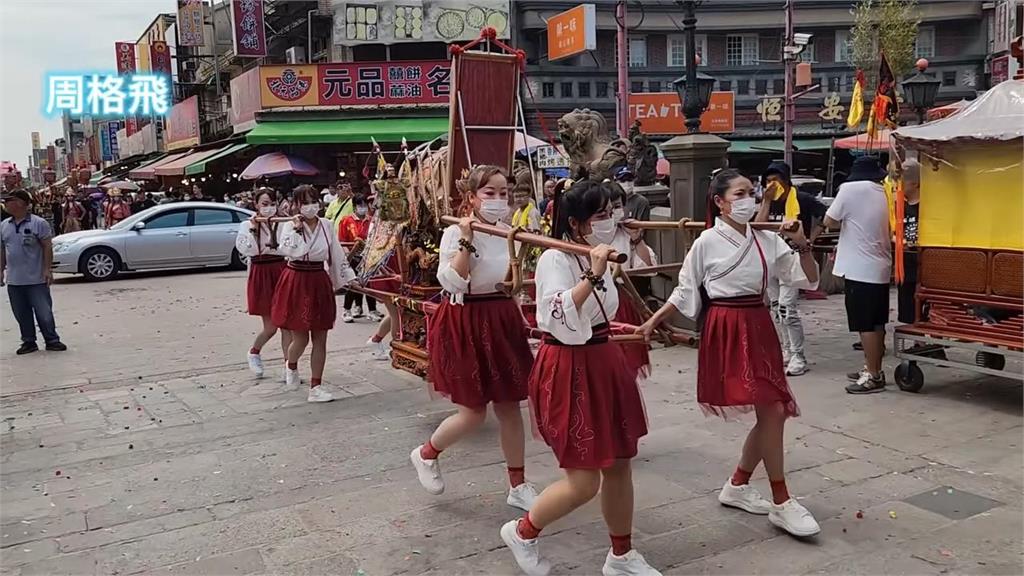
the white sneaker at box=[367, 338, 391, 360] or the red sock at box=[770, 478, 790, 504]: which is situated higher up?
the red sock at box=[770, 478, 790, 504]

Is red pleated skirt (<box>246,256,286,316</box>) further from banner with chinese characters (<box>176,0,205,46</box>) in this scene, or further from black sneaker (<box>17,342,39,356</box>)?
banner with chinese characters (<box>176,0,205,46</box>)

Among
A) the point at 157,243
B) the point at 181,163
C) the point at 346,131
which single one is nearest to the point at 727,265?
the point at 157,243

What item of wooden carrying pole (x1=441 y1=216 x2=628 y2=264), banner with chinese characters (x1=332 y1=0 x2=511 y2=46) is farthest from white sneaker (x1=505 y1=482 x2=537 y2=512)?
banner with chinese characters (x1=332 y1=0 x2=511 y2=46)

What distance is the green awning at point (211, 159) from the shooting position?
22.0m

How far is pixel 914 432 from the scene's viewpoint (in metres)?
5.08

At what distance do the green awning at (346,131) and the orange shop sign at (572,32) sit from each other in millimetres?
4174

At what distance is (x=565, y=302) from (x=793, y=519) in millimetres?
1539

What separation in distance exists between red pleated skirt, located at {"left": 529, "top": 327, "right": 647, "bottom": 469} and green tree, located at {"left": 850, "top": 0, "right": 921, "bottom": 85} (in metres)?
20.4

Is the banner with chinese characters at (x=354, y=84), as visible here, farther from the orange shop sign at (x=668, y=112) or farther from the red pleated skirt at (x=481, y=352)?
the red pleated skirt at (x=481, y=352)

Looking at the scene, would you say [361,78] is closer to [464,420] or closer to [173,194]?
[173,194]

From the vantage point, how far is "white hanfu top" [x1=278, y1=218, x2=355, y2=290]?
629 cm

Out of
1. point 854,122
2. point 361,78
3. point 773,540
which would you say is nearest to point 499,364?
point 773,540

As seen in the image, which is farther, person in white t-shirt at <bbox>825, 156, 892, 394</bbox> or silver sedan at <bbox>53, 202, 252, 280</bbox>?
silver sedan at <bbox>53, 202, 252, 280</bbox>

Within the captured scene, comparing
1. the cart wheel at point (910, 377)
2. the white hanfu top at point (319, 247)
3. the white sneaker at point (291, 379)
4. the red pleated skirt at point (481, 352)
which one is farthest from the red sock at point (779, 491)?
the white sneaker at point (291, 379)
